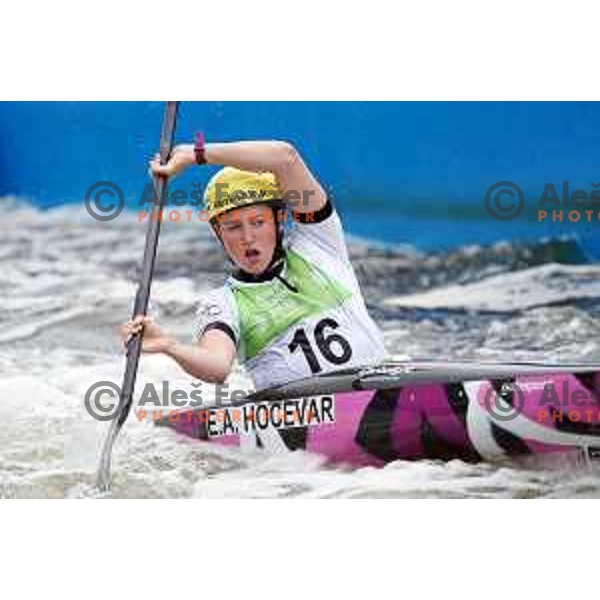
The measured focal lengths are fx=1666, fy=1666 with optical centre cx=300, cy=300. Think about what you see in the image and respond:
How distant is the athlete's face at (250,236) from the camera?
13.5ft

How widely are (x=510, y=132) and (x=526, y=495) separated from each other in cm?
88

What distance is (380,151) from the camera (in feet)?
13.4

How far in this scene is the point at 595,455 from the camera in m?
4.04

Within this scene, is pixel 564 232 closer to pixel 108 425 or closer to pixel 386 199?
pixel 386 199

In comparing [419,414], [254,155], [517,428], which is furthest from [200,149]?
[517,428]

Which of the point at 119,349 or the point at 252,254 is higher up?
the point at 252,254

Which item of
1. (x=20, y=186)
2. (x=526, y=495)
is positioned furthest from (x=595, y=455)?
(x=20, y=186)

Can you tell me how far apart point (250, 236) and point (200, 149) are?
0.81 feet

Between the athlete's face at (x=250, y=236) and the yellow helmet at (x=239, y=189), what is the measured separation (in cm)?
2

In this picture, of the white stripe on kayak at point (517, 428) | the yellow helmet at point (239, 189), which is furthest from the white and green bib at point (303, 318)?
the white stripe on kayak at point (517, 428)

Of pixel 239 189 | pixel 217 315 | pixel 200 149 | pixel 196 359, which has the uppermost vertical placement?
pixel 200 149

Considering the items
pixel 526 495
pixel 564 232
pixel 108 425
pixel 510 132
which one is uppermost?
pixel 510 132

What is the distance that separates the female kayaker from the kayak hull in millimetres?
108

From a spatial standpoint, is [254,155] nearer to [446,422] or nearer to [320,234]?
[320,234]
